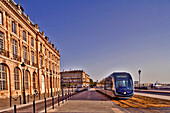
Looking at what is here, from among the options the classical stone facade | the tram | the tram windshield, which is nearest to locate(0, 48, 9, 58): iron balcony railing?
the classical stone facade

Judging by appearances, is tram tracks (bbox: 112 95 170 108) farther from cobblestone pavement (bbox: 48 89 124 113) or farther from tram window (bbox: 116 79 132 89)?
tram window (bbox: 116 79 132 89)

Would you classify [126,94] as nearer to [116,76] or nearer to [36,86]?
[116,76]

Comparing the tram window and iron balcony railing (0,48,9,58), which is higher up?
iron balcony railing (0,48,9,58)

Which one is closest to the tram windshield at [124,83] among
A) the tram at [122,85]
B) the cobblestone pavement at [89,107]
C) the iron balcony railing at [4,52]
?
the tram at [122,85]

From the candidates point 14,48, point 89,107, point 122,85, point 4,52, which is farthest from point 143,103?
point 14,48

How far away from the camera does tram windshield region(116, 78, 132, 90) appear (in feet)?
58.2

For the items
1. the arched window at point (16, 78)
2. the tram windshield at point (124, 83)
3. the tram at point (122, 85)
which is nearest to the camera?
the tram at point (122, 85)

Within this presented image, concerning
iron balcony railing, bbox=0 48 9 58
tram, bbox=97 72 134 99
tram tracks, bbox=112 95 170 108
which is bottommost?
tram tracks, bbox=112 95 170 108

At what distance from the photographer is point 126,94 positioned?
688 inches

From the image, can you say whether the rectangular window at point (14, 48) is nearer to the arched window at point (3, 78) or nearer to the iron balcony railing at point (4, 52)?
the iron balcony railing at point (4, 52)

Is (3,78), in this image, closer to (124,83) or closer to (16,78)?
(16,78)

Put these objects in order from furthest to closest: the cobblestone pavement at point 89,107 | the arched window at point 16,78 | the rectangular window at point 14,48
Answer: the arched window at point 16,78 < the rectangular window at point 14,48 < the cobblestone pavement at point 89,107

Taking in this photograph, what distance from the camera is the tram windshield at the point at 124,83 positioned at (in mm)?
17753

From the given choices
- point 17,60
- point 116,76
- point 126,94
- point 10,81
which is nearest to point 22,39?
point 17,60
